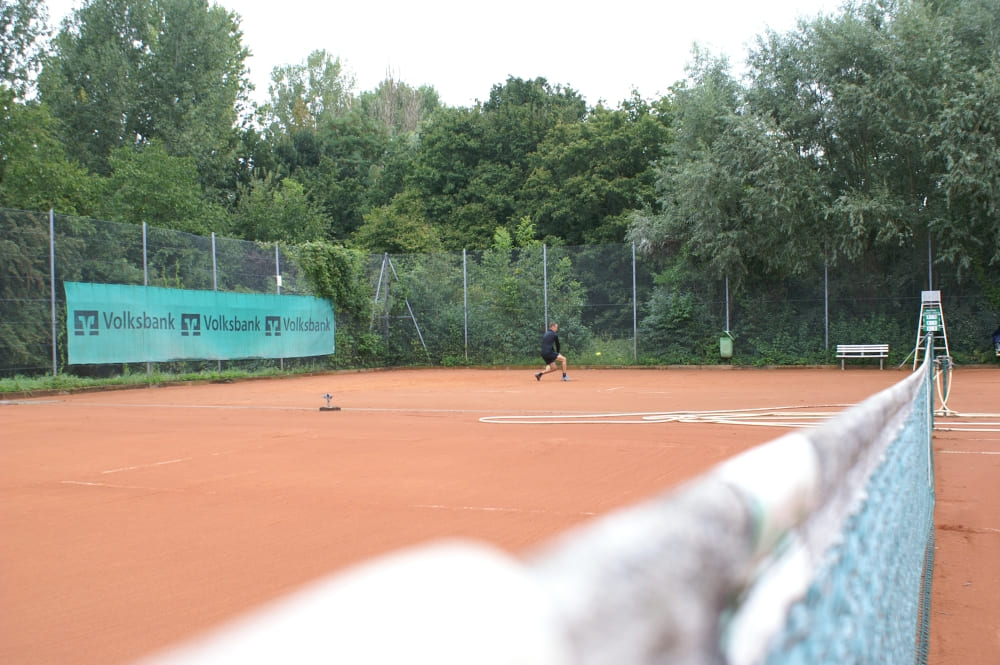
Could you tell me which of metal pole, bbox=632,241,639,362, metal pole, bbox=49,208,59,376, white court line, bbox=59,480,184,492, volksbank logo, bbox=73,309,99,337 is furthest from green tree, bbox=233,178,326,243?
white court line, bbox=59,480,184,492

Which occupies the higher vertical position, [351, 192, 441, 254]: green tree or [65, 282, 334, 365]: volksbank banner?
[351, 192, 441, 254]: green tree

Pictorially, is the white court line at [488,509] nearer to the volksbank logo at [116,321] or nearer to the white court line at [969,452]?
the white court line at [969,452]

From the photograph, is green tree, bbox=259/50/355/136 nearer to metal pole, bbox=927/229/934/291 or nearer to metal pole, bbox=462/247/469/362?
metal pole, bbox=462/247/469/362

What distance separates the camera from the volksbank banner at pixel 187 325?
17.1m

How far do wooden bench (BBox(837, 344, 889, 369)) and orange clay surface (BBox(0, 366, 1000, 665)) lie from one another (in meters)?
9.22

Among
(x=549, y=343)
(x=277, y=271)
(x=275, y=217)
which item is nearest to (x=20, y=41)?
(x=275, y=217)

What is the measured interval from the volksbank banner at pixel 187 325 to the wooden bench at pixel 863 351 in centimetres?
1389

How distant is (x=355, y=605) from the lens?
390mm

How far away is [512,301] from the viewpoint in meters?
25.4

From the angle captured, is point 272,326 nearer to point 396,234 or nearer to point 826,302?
point 826,302

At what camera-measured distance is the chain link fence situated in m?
16.5

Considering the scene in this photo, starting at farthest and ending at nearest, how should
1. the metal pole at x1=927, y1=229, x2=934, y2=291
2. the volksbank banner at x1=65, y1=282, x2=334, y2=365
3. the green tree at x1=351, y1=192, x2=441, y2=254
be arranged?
1. the green tree at x1=351, y1=192, x2=441, y2=254
2. the metal pole at x1=927, y1=229, x2=934, y2=291
3. the volksbank banner at x1=65, y1=282, x2=334, y2=365

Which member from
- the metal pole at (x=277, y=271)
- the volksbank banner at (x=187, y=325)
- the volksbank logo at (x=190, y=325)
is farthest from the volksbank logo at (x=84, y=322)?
the metal pole at (x=277, y=271)

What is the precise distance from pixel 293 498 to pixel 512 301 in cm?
1987
